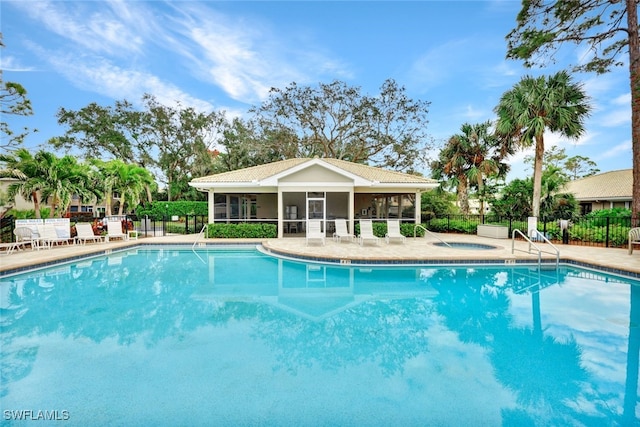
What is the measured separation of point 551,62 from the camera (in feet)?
53.8

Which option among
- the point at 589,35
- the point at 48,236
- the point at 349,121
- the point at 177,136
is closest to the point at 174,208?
the point at 177,136

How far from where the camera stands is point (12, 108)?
17000 millimetres

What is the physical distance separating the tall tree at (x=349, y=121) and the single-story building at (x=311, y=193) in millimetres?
9711

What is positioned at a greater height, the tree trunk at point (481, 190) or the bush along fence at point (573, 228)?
the tree trunk at point (481, 190)

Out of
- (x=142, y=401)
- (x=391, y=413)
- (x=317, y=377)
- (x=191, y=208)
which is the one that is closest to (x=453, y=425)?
(x=391, y=413)

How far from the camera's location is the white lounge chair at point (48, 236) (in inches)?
528

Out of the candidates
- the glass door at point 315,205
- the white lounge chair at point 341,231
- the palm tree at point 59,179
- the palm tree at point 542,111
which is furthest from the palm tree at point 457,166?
the palm tree at point 59,179

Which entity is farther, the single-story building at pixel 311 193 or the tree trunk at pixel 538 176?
the tree trunk at pixel 538 176

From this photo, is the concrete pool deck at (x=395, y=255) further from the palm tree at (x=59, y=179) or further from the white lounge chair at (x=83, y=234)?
the palm tree at (x=59, y=179)

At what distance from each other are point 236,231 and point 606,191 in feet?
93.8

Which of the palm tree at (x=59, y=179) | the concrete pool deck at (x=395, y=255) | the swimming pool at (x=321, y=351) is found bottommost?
the swimming pool at (x=321, y=351)

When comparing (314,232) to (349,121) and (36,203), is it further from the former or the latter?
(349,121)

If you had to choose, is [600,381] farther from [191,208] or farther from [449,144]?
[191,208]

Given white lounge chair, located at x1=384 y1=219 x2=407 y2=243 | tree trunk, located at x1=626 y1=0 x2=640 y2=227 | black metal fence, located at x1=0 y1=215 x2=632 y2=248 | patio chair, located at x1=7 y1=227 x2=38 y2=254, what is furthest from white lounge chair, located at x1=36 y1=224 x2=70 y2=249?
tree trunk, located at x1=626 y1=0 x2=640 y2=227
